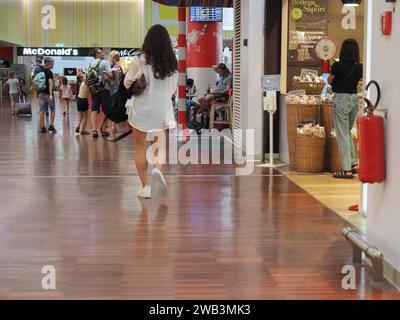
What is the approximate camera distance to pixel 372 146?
3.60 metres

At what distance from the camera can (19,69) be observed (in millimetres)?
32375

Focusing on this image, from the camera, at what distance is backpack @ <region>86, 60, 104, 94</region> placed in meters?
11.1

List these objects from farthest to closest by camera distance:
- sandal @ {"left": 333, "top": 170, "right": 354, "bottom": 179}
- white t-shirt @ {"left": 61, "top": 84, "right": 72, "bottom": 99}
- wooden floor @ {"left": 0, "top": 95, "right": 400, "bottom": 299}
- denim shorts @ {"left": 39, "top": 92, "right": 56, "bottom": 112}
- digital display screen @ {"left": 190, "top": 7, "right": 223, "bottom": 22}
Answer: white t-shirt @ {"left": 61, "top": 84, "right": 72, "bottom": 99}
digital display screen @ {"left": 190, "top": 7, "right": 223, "bottom": 22}
denim shorts @ {"left": 39, "top": 92, "right": 56, "bottom": 112}
sandal @ {"left": 333, "top": 170, "right": 354, "bottom": 179}
wooden floor @ {"left": 0, "top": 95, "right": 400, "bottom": 299}

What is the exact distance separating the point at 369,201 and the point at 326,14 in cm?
473

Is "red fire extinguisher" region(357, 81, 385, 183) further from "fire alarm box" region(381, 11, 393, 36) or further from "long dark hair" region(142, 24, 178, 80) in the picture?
"long dark hair" region(142, 24, 178, 80)

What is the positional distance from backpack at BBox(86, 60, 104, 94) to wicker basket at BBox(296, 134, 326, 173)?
4894mm

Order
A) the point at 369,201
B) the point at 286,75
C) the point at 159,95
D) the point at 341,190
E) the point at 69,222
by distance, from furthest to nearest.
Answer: the point at 286,75
the point at 341,190
the point at 159,95
the point at 69,222
the point at 369,201

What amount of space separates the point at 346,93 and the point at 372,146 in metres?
3.21

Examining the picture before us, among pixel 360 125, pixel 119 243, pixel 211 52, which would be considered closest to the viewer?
pixel 360 125

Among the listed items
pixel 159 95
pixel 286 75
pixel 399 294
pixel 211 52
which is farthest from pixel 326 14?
pixel 211 52

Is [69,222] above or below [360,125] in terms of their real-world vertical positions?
below

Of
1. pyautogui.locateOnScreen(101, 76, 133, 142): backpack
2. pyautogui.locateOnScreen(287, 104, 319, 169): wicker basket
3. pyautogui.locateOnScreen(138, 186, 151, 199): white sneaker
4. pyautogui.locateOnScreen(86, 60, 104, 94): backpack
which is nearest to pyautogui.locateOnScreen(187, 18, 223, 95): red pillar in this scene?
pyautogui.locateOnScreen(86, 60, 104, 94): backpack
